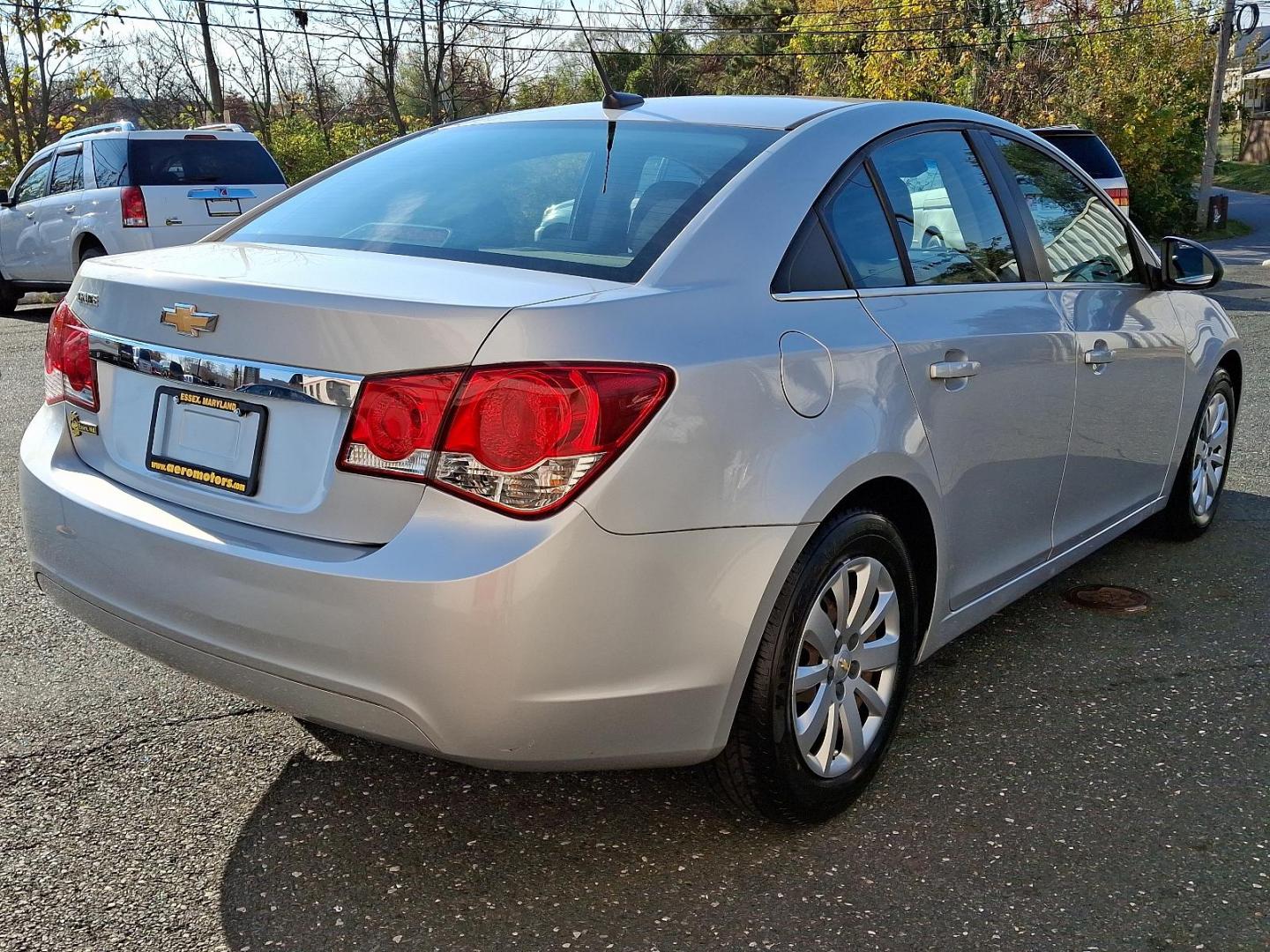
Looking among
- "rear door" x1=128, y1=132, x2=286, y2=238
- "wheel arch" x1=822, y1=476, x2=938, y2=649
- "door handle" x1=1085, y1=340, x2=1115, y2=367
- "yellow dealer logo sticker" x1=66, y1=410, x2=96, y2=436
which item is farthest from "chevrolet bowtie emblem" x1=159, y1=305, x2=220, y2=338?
"rear door" x1=128, y1=132, x2=286, y2=238

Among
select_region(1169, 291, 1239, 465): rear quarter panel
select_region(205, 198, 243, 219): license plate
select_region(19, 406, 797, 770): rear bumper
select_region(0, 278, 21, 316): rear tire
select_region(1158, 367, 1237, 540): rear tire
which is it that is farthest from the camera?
select_region(0, 278, 21, 316): rear tire

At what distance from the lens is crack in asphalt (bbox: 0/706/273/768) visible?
10.4ft

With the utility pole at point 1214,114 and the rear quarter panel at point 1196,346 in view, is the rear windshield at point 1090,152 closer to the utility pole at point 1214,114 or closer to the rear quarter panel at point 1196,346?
the rear quarter panel at point 1196,346

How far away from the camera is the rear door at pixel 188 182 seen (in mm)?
12672

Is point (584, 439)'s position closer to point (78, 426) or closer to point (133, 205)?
point (78, 426)

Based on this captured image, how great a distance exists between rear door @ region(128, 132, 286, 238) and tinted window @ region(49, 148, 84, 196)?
1.04 meters

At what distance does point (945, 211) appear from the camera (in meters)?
3.42

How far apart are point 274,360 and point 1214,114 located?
28.2 m

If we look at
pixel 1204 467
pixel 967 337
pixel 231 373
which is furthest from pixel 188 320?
pixel 1204 467

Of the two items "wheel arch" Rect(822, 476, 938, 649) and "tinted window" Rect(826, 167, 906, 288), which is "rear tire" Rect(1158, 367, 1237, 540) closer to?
"wheel arch" Rect(822, 476, 938, 649)

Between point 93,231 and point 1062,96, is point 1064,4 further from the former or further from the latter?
point 93,231

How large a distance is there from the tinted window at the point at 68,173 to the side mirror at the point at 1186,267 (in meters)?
11.9

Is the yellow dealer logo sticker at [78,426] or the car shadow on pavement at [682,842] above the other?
the yellow dealer logo sticker at [78,426]

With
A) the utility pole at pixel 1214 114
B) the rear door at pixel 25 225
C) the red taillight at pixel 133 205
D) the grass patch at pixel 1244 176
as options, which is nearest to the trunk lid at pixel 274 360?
the red taillight at pixel 133 205
